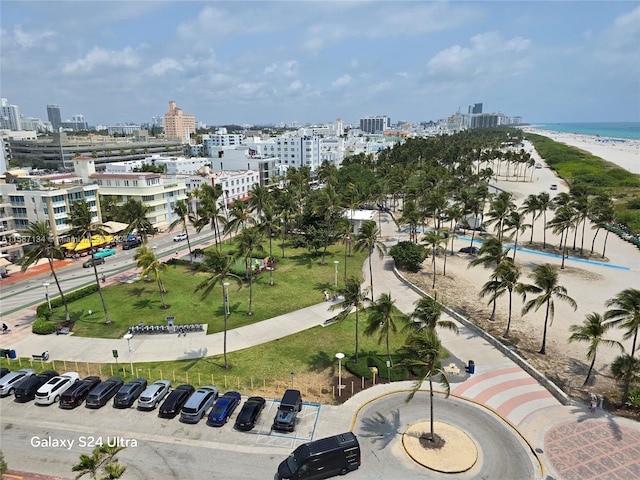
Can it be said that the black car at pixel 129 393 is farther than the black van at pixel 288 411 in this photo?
Yes

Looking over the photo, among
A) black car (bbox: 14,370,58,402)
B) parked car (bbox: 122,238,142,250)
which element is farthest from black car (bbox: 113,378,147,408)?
parked car (bbox: 122,238,142,250)

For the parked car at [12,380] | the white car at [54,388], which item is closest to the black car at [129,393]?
the white car at [54,388]

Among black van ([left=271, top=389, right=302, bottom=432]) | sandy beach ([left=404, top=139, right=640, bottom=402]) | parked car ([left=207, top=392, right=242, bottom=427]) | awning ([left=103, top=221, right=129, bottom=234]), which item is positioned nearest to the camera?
black van ([left=271, top=389, right=302, bottom=432])

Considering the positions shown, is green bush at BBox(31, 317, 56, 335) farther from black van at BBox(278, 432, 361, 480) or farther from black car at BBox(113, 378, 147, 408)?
black van at BBox(278, 432, 361, 480)

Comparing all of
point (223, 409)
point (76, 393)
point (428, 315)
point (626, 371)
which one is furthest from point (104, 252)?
point (626, 371)

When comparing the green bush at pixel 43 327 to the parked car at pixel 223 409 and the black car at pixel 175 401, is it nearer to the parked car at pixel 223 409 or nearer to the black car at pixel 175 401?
the black car at pixel 175 401

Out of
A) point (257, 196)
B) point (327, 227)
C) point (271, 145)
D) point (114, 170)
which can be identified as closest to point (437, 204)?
point (327, 227)
